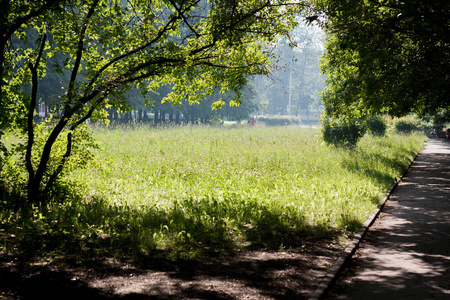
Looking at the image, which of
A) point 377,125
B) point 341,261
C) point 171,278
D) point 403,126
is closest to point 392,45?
point 341,261

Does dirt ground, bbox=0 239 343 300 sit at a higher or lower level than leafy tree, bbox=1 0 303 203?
lower

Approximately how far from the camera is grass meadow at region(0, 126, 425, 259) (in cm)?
661

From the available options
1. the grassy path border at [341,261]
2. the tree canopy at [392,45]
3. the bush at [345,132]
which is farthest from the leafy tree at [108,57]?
the bush at [345,132]

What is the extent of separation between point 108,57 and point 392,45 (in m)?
7.63

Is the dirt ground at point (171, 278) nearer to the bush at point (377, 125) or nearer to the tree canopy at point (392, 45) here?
the tree canopy at point (392, 45)

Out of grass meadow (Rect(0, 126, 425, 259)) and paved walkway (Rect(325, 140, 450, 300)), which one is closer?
paved walkway (Rect(325, 140, 450, 300))

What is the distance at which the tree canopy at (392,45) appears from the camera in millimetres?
9875

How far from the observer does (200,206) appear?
9008 mm

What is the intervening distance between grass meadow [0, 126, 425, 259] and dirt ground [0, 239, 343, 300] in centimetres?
49

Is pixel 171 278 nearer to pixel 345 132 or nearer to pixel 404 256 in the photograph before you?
pixel 404 256

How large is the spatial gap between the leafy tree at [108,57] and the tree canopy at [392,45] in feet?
5.23

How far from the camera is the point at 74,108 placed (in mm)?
7758

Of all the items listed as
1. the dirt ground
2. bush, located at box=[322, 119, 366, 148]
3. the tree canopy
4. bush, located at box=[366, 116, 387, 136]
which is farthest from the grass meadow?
bush, located at box=[366, 116, 387, 136]

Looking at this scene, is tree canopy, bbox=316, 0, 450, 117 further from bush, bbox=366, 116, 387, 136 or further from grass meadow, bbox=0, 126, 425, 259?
bush, bbox=366, 116, 387, 136
